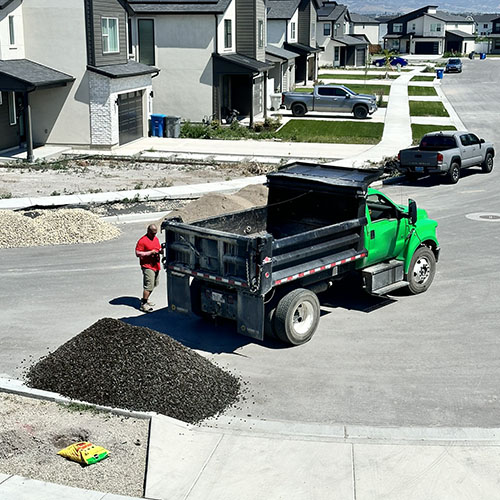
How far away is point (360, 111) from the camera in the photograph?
45.8 m

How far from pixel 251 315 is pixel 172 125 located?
1068 inches

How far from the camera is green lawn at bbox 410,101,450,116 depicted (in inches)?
1887

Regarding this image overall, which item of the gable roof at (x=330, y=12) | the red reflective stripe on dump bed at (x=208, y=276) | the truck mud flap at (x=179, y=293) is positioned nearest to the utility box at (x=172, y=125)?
the truck mud flap at (x=179, y=293)

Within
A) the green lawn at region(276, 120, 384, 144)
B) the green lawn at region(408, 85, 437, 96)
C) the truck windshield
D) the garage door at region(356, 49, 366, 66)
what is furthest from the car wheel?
the garage door at region(356, 49, 366, 66)

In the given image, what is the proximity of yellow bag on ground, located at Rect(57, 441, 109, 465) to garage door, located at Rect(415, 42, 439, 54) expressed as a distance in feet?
408

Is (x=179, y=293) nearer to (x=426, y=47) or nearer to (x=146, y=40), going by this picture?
(x=146, y=40)

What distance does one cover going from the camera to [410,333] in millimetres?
13508

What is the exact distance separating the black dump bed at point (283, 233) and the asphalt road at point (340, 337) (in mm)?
1257

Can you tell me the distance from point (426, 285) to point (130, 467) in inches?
328

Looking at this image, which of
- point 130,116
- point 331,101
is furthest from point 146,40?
point 331,101

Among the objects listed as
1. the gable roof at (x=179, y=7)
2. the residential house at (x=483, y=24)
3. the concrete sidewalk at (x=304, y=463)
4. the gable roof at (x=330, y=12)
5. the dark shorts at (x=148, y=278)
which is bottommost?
the concrete sidewalk at (x=304, y=463)

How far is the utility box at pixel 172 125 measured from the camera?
38.0 meters

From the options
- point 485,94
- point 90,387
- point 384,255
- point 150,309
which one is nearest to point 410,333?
point 384,255

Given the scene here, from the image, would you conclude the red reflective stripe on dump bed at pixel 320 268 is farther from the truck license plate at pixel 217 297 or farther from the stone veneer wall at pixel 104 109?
the stone veneer wall at pixel 104 109
